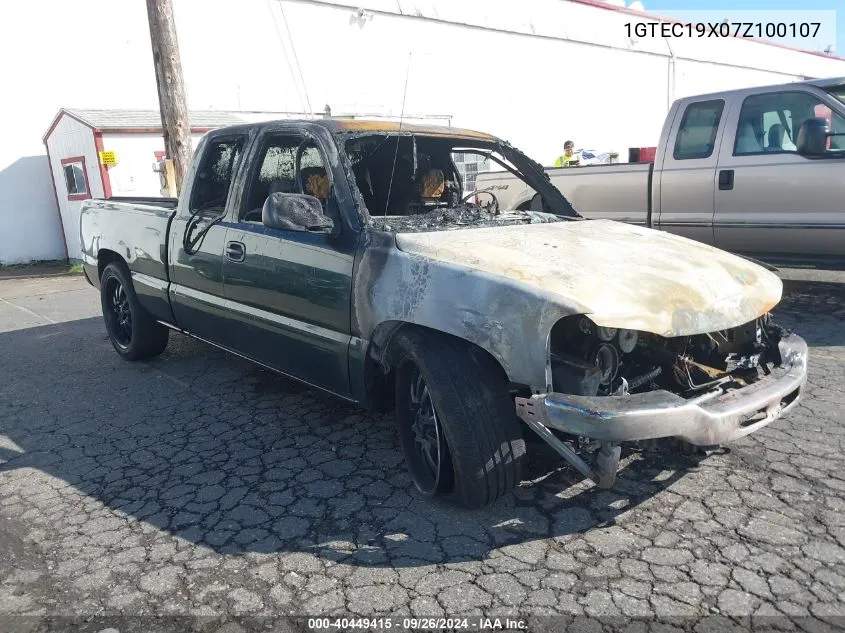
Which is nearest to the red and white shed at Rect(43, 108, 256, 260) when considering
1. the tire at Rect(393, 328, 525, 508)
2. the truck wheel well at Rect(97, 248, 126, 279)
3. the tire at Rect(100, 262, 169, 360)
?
the truck wheel well at Rect(97, 248, 126, 279)

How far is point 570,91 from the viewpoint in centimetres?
1916

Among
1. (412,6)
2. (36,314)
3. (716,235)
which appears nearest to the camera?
(716,235)

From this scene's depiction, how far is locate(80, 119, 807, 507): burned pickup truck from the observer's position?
9.02 feet

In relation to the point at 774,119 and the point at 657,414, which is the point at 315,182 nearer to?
the point at 657,414

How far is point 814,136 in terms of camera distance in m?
5.81

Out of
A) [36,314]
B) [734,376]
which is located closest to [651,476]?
[734,376]

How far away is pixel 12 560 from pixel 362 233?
2.13 meters

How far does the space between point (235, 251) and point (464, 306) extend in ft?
6.25

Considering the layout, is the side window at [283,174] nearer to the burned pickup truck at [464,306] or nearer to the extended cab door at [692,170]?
the burned pickup truck at [464,306]

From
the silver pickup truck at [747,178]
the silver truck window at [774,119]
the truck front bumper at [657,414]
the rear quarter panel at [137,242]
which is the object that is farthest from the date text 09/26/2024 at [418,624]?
the silver truck window at [774,119]

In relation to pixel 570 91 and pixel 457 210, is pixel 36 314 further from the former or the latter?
pixel 570 91

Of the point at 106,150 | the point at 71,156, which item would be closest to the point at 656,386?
the point at 106,150

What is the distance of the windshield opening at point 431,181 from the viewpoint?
3.88m

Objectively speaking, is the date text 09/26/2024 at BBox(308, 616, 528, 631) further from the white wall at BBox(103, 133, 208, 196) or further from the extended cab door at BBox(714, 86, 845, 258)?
the white wall at BBox(103, 133, 208, 196)
